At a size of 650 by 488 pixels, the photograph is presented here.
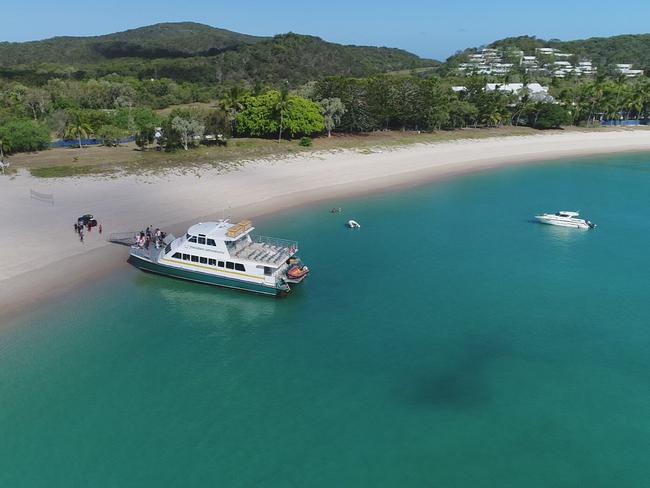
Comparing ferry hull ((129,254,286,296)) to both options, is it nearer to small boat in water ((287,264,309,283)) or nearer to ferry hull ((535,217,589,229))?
small boat in water ((287,264,309,283))

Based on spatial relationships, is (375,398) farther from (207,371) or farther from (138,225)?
(138,225)

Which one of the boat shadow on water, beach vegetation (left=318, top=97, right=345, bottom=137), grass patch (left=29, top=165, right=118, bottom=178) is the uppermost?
beach vegetation (left=318, top=97, right=345, bottom=137)

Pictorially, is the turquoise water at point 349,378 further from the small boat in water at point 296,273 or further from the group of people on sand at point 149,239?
the group of people on sand at point 149,239

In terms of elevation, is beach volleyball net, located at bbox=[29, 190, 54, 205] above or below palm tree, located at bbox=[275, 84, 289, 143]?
below

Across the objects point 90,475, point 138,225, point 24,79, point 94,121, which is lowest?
point 90,475

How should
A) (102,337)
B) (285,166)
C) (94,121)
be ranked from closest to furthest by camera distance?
(102,337), (285,166), (94,121)

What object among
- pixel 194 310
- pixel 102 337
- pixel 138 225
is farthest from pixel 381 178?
pixel 102 337

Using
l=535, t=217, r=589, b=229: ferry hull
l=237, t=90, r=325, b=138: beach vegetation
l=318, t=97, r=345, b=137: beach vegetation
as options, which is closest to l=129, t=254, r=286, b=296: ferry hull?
l=535, t=217, r=589, b=229: ferry hull

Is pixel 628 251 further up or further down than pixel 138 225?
further down
